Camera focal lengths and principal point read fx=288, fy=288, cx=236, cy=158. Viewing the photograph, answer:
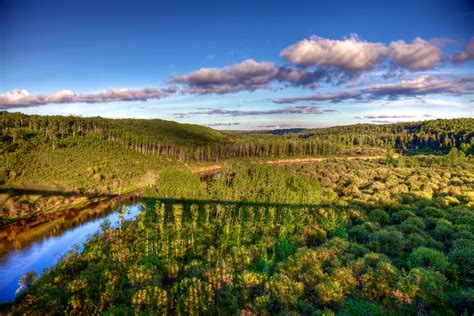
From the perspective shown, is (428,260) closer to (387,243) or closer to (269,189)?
(387,243)

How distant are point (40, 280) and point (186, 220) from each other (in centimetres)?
2590

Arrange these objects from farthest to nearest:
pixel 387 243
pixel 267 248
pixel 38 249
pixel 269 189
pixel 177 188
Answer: pixel 269 189
pixel 177 188
pixel 38 249
pixel 267 248
pixel 387 243

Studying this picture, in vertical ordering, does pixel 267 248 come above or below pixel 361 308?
below

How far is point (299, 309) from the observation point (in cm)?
2655

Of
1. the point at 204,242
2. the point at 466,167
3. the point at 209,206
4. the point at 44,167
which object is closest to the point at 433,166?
the point at 466,167

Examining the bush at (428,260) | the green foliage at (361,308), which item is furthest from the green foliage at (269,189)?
the green foliage at (361,308)

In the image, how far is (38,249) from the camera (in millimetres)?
54438

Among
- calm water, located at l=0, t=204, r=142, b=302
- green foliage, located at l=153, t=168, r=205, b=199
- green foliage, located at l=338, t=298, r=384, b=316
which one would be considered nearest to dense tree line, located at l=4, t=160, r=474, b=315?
green foliage, located at l=338, t=298, r=384, b=316

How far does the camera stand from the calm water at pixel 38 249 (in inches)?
1712

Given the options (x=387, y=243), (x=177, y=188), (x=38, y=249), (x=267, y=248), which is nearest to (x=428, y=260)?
(x=387, y=243)

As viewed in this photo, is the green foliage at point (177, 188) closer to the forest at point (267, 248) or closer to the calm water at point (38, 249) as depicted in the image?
the forest at point (267, 248)

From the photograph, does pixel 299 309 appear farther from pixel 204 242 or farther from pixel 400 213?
pixel 400 213

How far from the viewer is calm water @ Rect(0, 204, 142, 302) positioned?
43481 millimetres

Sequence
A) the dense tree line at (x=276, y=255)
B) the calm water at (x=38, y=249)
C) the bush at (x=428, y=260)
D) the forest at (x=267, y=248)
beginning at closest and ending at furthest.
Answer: the dense tree line at (x=276, y=255) < the forest at (x=267, y=248) < the bush at (x=428, y=260) < the calm water at (x=38, y=249)
